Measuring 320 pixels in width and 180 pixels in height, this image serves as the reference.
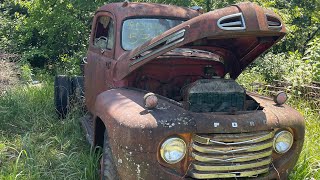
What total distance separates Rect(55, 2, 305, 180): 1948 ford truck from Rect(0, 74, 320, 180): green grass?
1.31 feet

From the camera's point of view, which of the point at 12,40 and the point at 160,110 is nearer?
the point at 160,110

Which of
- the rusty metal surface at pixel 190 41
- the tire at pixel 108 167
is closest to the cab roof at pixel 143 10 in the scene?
the rusty metal surface at pixel 190 41

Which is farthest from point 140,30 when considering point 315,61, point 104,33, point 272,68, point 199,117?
point 272,68

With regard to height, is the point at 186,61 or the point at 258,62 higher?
the point at 186,61

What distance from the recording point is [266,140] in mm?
3236

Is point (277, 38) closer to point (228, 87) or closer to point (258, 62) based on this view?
point (228, 87)

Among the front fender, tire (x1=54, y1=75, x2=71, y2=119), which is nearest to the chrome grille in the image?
the front fender

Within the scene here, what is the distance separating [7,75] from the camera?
25.2 ft

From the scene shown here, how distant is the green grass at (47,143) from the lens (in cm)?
409

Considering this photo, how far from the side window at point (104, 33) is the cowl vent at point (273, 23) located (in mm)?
2032

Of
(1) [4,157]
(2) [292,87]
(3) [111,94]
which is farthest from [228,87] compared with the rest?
(2) [292,87]

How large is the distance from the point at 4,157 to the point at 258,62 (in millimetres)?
6919

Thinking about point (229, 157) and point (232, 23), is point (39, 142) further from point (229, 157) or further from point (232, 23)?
point (232, 23)

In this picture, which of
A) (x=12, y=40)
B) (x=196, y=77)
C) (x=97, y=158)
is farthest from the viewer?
(x=12, y=40)
